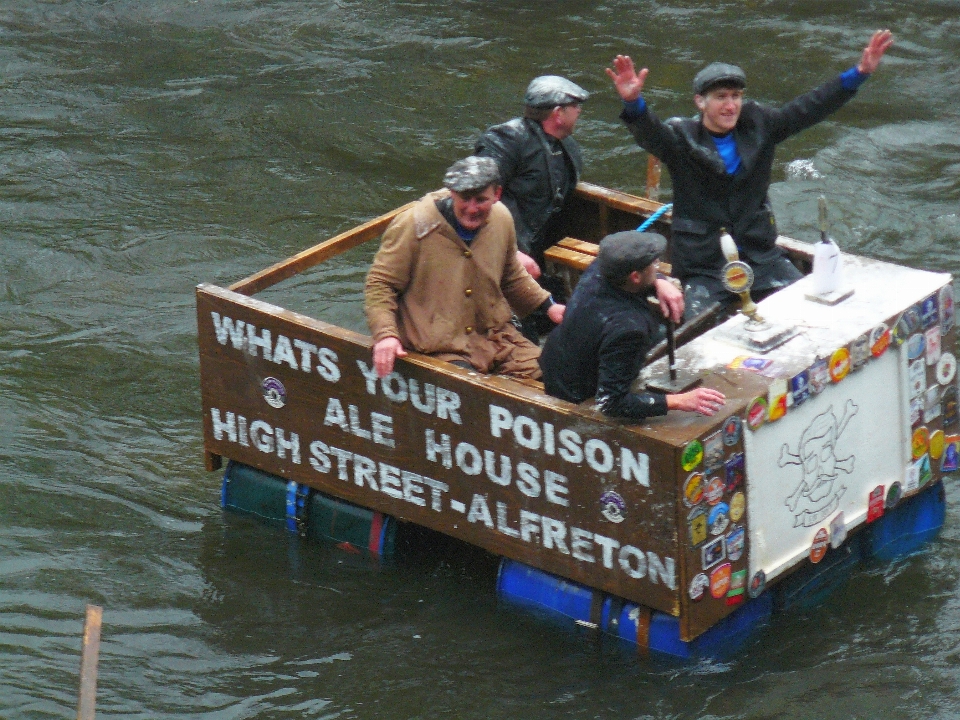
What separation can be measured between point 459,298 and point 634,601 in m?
1.44

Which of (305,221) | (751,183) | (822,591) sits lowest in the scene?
(822,591)

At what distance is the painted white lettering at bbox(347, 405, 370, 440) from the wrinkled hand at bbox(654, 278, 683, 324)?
1419 millimetres

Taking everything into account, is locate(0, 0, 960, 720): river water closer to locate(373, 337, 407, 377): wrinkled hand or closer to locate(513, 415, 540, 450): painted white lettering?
locate(513, 415, 540, 450): painted white lettering

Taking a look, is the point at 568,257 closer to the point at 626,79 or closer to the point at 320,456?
the point at 626,79

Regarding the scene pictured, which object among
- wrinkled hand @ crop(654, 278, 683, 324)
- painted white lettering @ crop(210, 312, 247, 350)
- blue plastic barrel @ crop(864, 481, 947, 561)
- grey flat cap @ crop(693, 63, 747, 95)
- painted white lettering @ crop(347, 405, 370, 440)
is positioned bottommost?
blue plastic barrel @ crop(864, 481, 947, 561)

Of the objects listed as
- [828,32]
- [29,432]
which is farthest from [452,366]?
[828,32]

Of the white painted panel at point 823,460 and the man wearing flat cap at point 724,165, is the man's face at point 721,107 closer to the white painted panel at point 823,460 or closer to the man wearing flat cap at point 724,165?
the man wearing flat cap at point 724,165

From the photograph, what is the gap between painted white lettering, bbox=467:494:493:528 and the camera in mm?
6719

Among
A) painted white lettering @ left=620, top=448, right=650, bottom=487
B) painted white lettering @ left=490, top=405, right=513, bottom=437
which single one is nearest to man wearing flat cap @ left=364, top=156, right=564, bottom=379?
painted white lettering @ left=490, top=405, right=513, bottom=437

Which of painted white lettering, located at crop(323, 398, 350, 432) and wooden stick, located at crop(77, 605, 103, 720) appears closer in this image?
wooden stick, located at crop(77, 605, 103, 720)

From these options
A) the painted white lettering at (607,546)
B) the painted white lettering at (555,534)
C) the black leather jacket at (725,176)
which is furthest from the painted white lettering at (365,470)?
the black leather jacket at (725,176)

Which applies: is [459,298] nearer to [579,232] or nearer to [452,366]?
[452,366]

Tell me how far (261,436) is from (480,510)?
1209mm

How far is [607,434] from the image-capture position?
613 cm
